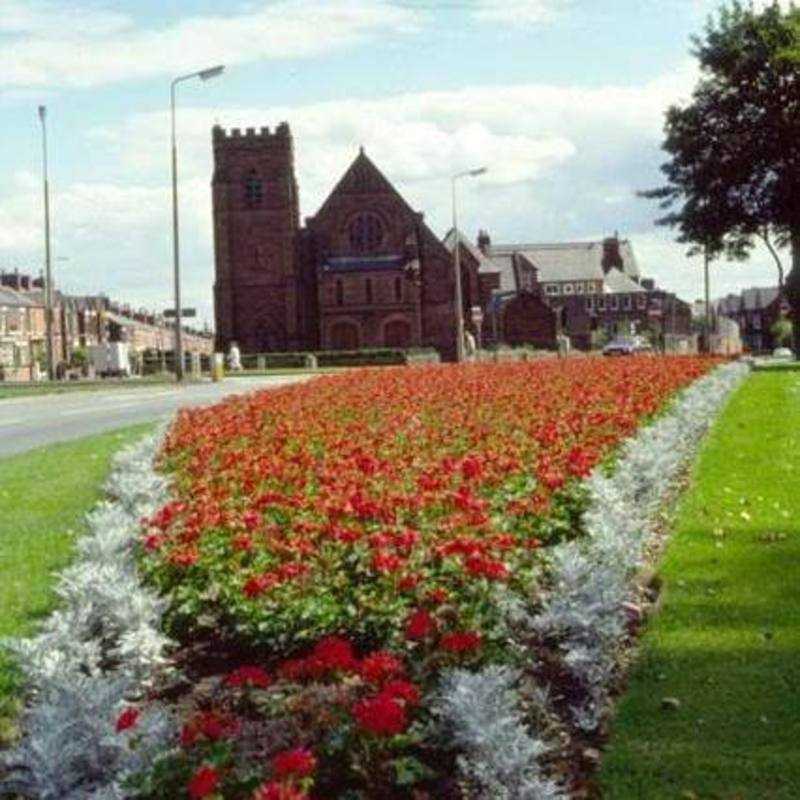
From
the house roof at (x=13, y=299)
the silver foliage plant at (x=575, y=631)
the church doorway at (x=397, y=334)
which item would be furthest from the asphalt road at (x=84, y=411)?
the house roof at (x=13, y=299)

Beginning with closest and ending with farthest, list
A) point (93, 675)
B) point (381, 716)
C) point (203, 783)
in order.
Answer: point (203, 783), point (381, 716), point (93, 675)

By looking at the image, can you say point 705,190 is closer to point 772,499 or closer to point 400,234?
point 400,234

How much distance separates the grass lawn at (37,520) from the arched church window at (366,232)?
225ft

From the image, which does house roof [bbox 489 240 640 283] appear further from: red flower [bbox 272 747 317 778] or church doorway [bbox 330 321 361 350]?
red flower [bbox 272 747 317 778]

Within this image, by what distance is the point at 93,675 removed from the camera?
7277mm

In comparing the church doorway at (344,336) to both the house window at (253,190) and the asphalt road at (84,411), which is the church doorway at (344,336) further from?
the asphalt road at (84,411)

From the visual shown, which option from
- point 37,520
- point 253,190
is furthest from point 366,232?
point 37,520

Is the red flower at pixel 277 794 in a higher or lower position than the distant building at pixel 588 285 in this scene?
lower

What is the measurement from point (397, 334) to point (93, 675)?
83.0 metres

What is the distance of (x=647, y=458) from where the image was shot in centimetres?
1331

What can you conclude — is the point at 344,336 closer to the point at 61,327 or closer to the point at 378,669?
the point at 61,327

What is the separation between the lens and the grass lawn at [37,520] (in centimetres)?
960

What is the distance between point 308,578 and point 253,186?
3180 inches

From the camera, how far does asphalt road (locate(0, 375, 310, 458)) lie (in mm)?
25734
